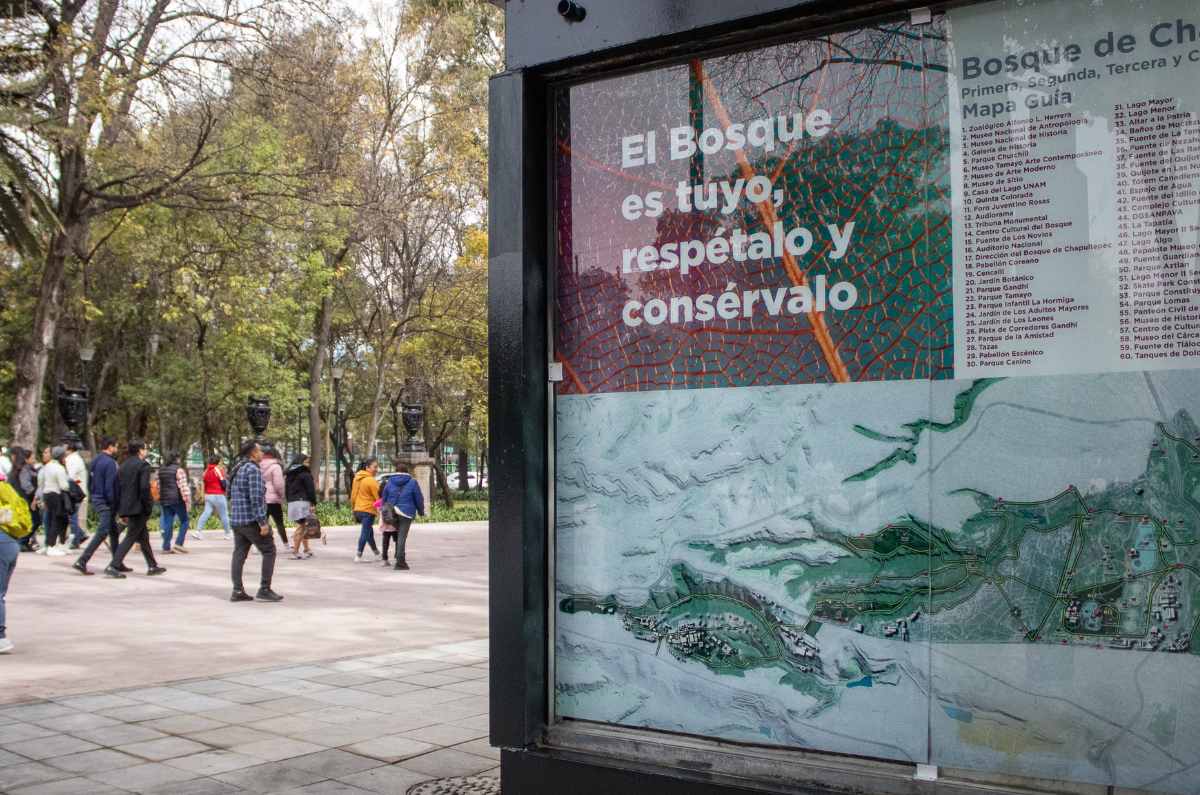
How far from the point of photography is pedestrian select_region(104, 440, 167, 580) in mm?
13820

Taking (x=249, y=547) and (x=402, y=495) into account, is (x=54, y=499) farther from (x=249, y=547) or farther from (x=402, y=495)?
(x=249, y=547)

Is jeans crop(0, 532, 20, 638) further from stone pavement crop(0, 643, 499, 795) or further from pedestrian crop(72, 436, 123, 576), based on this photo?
pedestrian crop(72, 436, 123, 576)

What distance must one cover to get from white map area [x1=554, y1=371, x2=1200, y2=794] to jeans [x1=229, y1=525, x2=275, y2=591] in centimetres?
830

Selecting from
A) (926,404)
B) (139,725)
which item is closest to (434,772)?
(139,725)

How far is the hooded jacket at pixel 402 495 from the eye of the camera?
52.5 ft

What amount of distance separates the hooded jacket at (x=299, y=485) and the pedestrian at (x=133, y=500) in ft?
9.09

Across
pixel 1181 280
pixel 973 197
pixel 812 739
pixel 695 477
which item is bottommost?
pixel 812 739

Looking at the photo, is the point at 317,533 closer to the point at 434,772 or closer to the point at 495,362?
the point at 434,772

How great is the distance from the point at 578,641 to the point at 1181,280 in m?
2.59

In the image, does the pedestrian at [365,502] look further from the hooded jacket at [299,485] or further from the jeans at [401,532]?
the jeans at [401,532]

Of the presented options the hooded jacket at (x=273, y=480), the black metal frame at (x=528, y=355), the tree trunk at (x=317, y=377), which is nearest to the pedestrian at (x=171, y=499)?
the hooded jacket at (x=273, y=480)

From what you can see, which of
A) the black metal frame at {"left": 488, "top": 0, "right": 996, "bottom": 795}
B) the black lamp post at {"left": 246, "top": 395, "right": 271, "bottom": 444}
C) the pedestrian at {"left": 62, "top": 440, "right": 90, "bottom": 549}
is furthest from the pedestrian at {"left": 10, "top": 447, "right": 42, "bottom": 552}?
the black metal frame at {"left": 488, "top": 0, "right": 996, "bottom": 795}

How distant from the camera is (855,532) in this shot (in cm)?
389

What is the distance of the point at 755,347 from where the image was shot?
4133 millimetres
